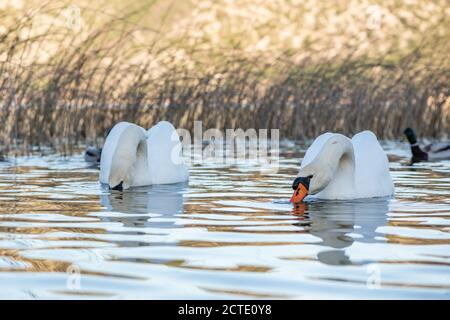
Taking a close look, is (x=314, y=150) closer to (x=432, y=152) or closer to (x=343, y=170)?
(x=343, y=170)

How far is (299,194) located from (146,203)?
1.45 meters

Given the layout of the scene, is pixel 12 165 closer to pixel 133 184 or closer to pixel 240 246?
pixel 133 184

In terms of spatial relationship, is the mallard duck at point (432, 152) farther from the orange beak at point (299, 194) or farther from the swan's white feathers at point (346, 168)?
the orange beak at point (299, 194)

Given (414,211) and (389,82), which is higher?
(389,82)

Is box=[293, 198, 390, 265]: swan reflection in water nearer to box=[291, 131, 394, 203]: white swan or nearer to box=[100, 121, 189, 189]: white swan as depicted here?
box=[291, 131, 394, 203]: white swan

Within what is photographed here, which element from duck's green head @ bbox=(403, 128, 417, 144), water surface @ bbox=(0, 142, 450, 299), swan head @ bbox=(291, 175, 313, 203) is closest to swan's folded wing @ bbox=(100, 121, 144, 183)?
water surface @ bbox=(0, 142, 450, 299)

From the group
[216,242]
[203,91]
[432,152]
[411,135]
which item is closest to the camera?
[216,242]

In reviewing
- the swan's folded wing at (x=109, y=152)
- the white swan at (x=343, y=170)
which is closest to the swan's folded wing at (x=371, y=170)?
the white swan at (x=343, y=170)

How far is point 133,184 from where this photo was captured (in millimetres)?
11664

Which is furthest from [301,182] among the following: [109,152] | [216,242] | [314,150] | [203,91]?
[203,91]

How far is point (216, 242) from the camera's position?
742 centimetres

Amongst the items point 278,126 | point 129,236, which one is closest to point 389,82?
point 278,126

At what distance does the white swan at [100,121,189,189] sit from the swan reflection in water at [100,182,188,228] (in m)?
0.11
